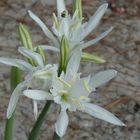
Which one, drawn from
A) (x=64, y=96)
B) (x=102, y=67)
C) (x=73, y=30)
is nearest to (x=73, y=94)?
(x=64, y=96)

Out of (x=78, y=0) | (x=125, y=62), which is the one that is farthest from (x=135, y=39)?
(x=78, y=0)

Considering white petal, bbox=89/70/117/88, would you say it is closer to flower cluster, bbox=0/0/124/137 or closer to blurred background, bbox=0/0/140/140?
flower cluster, bbox=0/0/124/137

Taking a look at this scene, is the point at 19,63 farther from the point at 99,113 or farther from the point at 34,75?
the point at 99,113

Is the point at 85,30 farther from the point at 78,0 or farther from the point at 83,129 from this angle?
the point at 83,129

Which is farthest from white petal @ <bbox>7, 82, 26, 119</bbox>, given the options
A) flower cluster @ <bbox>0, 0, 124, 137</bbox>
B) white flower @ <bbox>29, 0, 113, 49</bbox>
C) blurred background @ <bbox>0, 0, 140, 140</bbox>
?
blurred background @ <bbox>0, 0, 140, 140</bbox>

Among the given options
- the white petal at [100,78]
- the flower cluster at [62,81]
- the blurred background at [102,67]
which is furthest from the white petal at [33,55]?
the blurred background at [102,67]

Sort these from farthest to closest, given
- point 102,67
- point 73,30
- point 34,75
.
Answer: point 102,67 → point 73,30 → point 34,75
